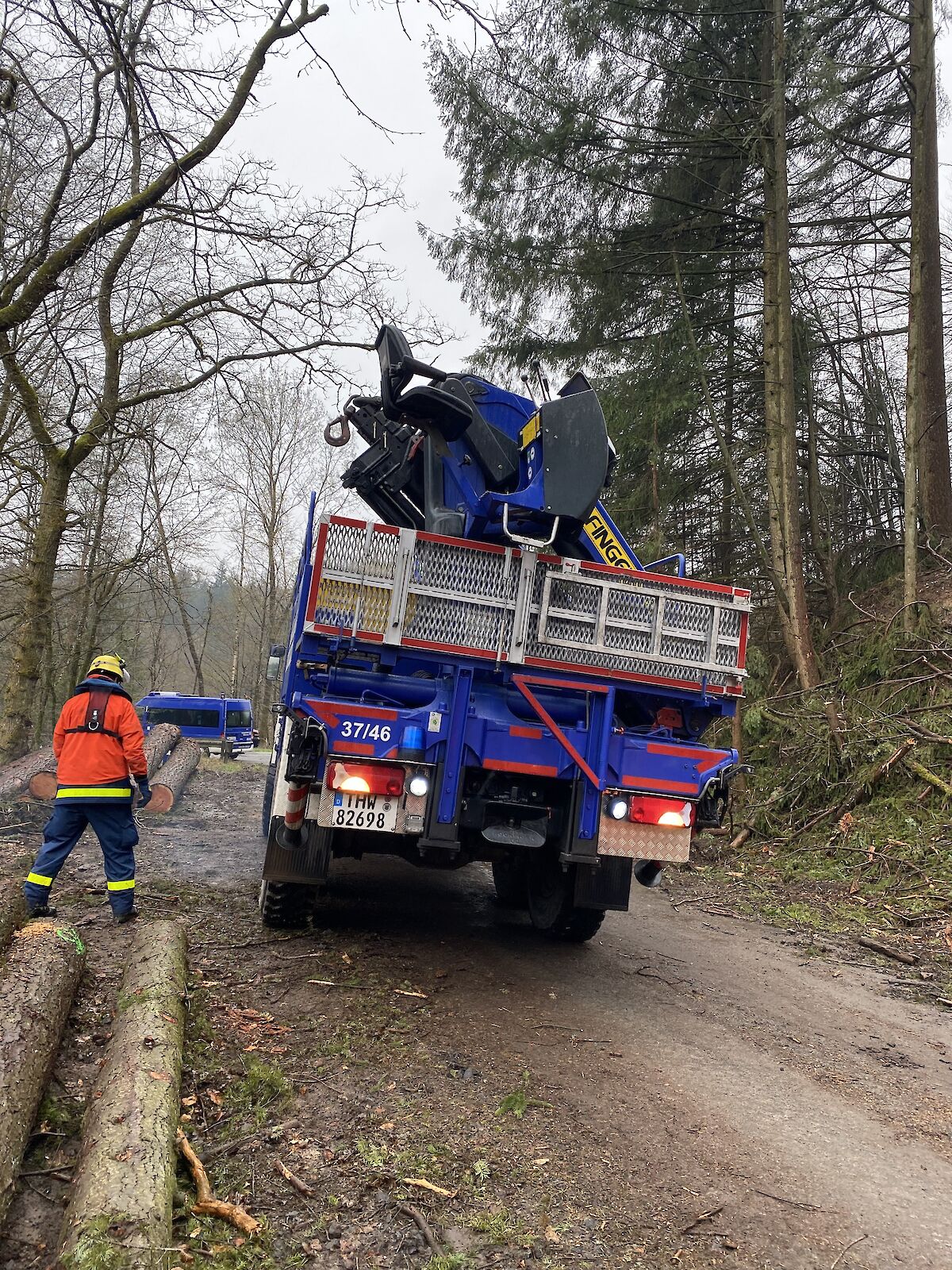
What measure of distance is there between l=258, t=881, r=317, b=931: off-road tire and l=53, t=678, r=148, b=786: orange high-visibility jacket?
3.95ft

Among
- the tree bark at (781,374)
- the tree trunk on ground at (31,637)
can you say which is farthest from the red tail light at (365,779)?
the tree trunk on ground at (31,637)

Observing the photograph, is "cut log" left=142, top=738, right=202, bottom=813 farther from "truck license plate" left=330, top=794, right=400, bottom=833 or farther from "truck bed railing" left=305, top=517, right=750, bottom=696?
"truck bed railing" left=305, top=517, right=750, bottom=696

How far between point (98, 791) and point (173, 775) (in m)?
7.86

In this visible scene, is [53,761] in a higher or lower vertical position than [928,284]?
lower

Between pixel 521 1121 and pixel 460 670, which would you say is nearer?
pixel 521 1121

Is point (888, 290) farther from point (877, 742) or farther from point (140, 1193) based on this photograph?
point (140, 1193)

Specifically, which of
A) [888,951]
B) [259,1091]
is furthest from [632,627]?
[888,951]

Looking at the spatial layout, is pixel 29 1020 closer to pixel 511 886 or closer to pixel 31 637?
pixel 511 886

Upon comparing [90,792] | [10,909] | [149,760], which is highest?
[90,792]

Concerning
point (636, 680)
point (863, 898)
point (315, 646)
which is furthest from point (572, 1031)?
point (863, 898)

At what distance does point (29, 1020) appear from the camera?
3480mm

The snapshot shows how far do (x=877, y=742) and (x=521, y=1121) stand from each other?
766 cm

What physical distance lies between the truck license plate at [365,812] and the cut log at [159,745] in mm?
8513

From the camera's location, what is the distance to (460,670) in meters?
5.04
